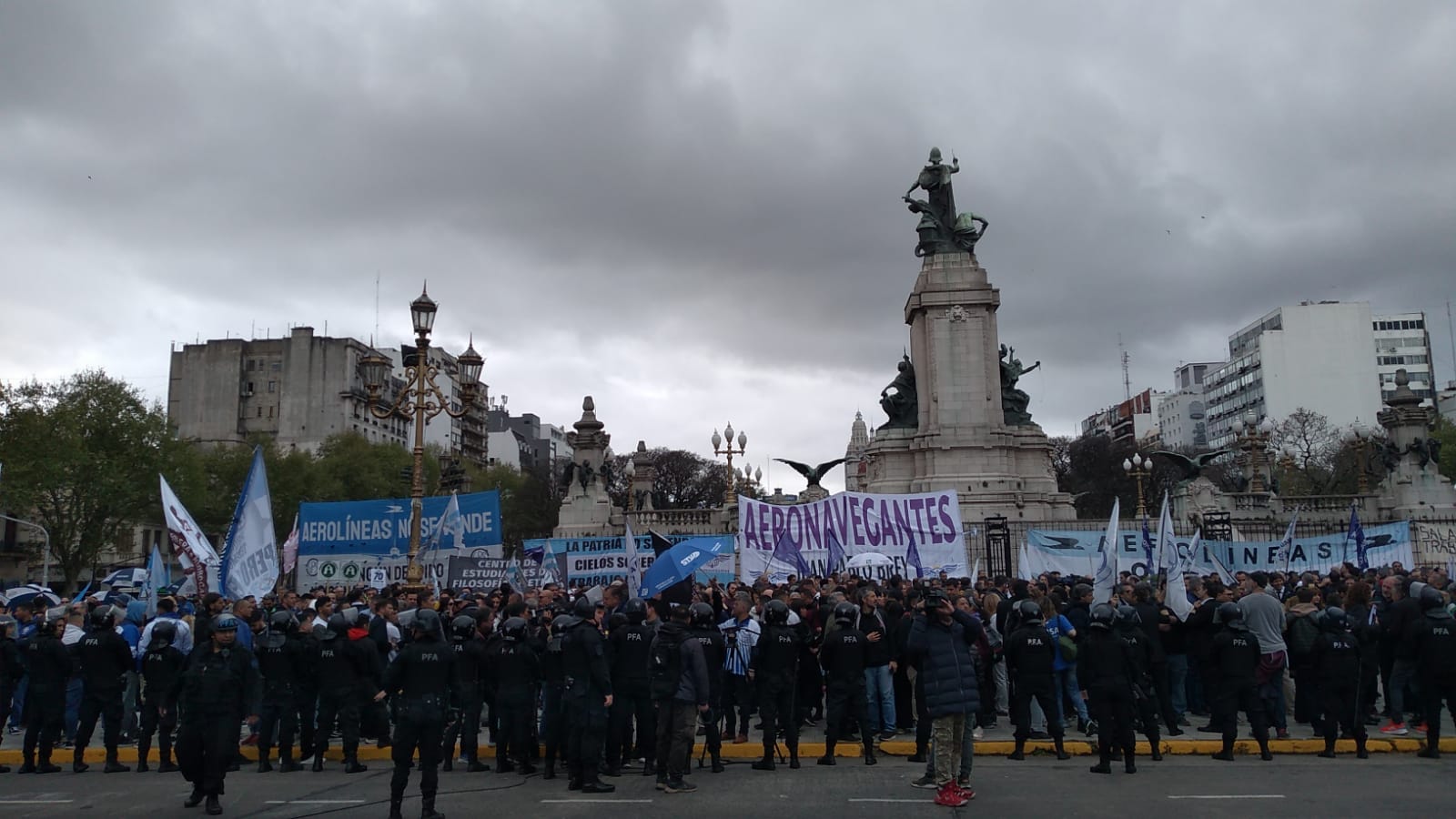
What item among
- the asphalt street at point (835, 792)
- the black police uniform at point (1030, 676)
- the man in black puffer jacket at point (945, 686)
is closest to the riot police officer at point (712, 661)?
the asphalt street at point (835, 792)

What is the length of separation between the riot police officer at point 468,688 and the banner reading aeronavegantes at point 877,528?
11.0 meters

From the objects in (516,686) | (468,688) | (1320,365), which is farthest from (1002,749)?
(1320,365)

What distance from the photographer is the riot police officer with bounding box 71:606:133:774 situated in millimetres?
11648

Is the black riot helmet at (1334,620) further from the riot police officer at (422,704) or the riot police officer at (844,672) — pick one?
the riot police officer at (422,704)

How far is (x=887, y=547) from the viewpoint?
2292cm

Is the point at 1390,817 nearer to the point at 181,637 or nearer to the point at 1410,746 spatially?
the point at 1410,746

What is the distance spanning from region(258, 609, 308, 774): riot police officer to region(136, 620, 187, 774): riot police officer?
90cm

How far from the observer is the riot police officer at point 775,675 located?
11.2 m

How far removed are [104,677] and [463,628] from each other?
165 inches

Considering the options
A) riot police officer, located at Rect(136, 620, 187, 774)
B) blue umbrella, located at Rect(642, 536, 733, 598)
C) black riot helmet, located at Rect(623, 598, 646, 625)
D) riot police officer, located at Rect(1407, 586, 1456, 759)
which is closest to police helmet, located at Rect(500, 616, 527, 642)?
black riot helmet, located at Rect(623, 598, 646, 625)

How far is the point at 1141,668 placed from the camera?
11992mm

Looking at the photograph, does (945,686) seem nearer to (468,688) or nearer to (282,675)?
(468,688)

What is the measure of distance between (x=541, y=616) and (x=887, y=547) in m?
12.0

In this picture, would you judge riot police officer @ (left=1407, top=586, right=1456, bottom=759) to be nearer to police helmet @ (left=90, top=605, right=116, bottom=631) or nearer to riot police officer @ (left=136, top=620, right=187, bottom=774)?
riot police officer @ (left=136, top=620, right=187, bottom=774)
